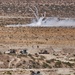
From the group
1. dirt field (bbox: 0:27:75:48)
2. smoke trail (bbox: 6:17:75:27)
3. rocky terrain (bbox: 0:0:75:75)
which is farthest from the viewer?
smoke trail (bbox: 6:17:75:27)

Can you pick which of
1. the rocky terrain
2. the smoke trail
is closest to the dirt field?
the rocky terrain

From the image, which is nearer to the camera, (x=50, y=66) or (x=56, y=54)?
(x=50, y=66)

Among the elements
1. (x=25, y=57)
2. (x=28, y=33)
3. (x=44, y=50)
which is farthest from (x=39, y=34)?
(x=25, y=57)

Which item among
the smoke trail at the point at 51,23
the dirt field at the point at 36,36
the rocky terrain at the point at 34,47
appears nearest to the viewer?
the rocky terrain at the point at 34,47

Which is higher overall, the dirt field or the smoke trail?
the dirt field

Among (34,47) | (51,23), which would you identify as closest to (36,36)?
(34,47)

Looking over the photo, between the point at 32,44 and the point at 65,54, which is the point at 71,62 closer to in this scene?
the point at 65,54

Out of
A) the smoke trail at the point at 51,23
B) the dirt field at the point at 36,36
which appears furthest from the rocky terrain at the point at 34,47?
the smoke trail at the point at 51,23

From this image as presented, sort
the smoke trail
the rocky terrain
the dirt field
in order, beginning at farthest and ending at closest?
the smoke trail → the dirt field → the rocky terrain

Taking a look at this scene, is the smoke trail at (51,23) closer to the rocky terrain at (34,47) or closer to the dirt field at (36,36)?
the rocky terrain at (34,47)

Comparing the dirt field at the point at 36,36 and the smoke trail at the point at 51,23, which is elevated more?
the dirt field at the point at 36,36

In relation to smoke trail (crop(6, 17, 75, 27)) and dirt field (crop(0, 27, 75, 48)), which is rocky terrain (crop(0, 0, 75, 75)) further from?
smoke trail (crop(6, 17, 75, 27))
